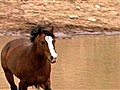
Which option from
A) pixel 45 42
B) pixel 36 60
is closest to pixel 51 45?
pixel 45 42

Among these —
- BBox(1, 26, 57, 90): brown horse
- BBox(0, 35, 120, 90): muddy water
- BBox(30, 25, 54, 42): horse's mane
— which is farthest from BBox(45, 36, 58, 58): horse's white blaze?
BBox(0, 35, 120, 90): muddy water

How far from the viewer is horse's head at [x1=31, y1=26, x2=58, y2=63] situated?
11.1 meters

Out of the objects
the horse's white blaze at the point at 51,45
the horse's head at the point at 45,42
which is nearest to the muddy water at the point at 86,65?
the horse's head at the point at 45,42

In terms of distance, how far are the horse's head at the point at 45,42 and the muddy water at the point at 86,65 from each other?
11.6 ft

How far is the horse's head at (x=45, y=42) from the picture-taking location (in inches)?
437

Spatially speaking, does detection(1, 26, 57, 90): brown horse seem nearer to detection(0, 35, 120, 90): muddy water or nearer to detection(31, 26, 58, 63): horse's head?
detection(31, 26, 58, 63): horse's head

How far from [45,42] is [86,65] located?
712 cm

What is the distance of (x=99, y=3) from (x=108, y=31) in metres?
3.78

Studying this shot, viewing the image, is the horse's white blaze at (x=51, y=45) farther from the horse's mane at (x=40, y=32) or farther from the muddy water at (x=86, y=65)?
the muddy water at (x=86, y=65)

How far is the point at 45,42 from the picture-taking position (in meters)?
11.4

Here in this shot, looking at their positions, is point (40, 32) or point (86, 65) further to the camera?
point (86, 65)

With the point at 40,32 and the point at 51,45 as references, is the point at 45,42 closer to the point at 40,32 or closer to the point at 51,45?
the point at 51,45

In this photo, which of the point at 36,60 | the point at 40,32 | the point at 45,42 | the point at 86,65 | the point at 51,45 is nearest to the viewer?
the point at 51,45

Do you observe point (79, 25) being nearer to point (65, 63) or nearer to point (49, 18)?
point (49, 18)
